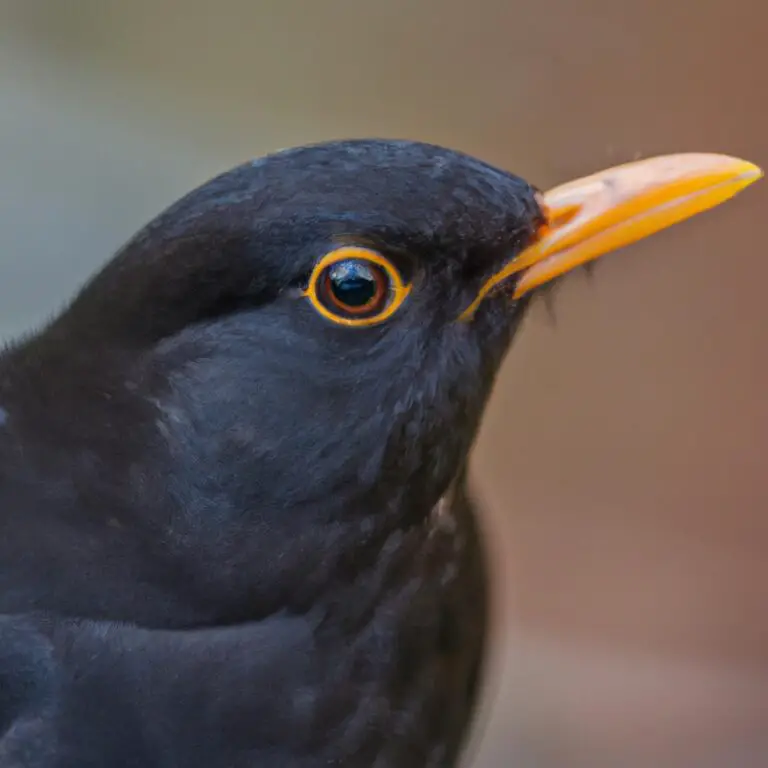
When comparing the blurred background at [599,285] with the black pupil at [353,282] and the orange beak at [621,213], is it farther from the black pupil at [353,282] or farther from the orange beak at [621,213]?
the black pupil at [353,282]

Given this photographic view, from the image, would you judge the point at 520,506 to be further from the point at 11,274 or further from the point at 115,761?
the point at 115,761

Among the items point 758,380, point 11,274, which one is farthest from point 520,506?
point 11,274

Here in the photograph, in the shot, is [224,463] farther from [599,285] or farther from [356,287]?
[599,285]

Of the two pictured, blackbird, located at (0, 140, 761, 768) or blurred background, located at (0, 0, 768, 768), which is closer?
blackbird, located at (0, 140, 761, 768)

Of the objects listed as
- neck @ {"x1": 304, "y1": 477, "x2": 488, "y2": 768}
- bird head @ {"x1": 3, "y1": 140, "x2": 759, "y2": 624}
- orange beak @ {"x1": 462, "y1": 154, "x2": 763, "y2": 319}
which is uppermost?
orange beak @ {"x1": 462, "y1": 154, "x2": 763, "y2": 319}

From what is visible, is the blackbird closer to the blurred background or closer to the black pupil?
the black pupil

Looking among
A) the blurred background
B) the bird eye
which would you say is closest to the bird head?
the bird eye

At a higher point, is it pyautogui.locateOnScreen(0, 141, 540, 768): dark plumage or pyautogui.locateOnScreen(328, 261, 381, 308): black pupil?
pyautogui.locateOnScreen(328, 261, 381, 308): black pupil
